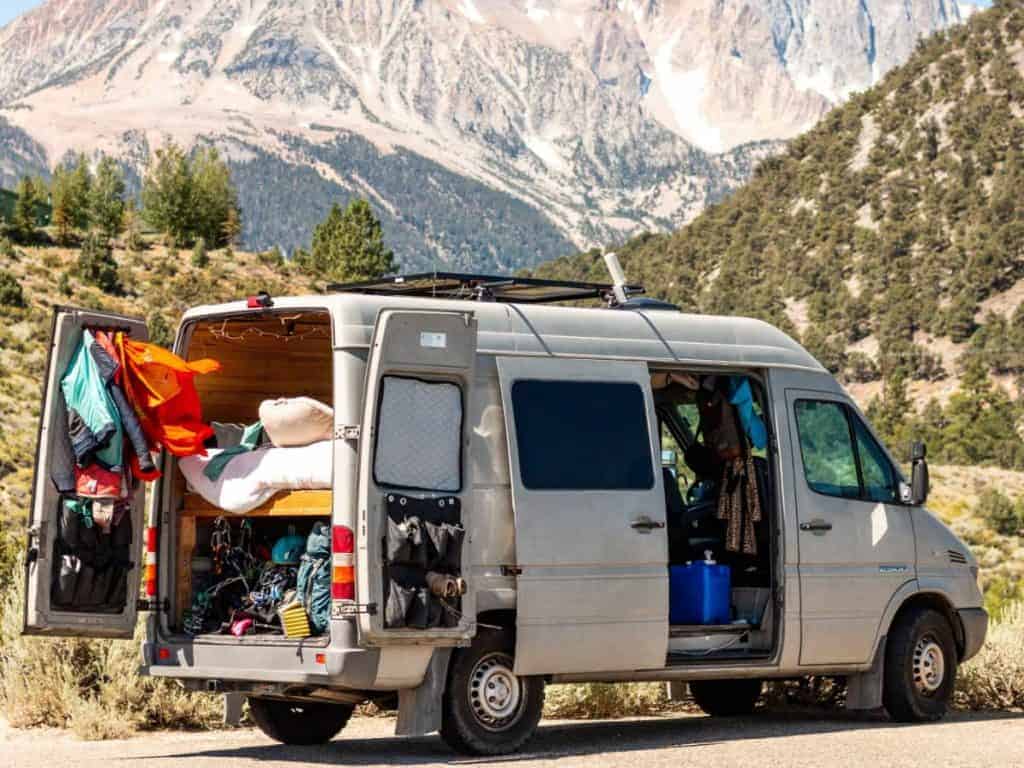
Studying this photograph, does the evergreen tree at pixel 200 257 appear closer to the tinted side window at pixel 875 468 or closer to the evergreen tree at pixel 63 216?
the evergreen tree at pixel 63 216

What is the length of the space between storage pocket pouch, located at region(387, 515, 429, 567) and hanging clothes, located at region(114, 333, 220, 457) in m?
1.33

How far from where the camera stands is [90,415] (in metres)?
9.52

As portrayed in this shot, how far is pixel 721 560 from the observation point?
462 inches

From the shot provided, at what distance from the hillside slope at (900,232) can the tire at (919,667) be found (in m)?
56.7

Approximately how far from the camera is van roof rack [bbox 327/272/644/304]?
1084cm

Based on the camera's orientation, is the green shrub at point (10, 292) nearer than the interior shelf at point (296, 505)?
No

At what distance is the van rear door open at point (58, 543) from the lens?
955 centimetres

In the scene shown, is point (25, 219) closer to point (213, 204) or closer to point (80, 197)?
point (213, 204)

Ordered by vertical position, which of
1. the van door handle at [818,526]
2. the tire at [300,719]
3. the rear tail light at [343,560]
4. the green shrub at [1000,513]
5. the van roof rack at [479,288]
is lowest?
the tire at [300,719]

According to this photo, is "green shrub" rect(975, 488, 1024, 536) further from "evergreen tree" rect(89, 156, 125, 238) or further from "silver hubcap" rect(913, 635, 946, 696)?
"evergreen tree" rect(89, 156, 125, 238)

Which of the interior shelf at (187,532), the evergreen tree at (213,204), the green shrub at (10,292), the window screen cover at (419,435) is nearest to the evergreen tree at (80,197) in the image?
the evergreen tree at (213,204)

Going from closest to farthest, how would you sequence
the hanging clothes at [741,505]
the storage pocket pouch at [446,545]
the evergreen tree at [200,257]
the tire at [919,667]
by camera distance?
the storage pocket pouch at [446,545] < the hanging clothes at [741,505] < the tire at [919,667] < the evergreen tree at [200,257]

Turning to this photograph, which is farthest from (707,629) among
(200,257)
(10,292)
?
(200,257)

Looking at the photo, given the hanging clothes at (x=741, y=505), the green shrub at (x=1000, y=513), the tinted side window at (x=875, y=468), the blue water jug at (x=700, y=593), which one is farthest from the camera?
the green shrub at (x=1000, y=513)
